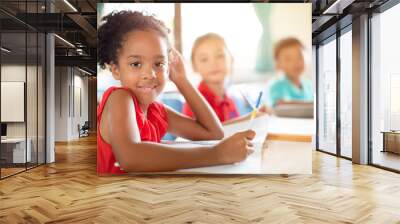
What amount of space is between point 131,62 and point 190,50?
0.98 metres

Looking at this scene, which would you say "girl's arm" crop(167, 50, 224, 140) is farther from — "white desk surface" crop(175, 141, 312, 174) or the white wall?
the white wall

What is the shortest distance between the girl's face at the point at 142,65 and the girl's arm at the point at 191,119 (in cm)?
20

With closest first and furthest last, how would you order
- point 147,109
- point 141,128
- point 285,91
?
point 141,128, point 147,109, point 285,91

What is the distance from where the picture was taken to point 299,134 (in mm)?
6543

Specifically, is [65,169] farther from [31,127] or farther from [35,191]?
[35,191]

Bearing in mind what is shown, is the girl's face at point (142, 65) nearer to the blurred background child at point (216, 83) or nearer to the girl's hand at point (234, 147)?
the blurred background child at point (216, 83)

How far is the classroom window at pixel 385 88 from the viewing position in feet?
23.3

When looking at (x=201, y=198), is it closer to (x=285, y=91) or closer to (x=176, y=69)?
(x=176, y=69)

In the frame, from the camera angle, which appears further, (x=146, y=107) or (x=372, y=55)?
(x=372, y=55)

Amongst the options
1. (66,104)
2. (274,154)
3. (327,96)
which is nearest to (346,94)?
(327,96)

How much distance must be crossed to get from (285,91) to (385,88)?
7.58 feet

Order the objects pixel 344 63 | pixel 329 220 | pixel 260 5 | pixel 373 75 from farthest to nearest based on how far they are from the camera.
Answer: pixel 344 63
pixel 373 75
pixel 260 5
pixel 329 220

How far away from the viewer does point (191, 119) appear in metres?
6.48

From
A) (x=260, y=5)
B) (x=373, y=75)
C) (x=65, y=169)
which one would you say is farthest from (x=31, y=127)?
(x=373, y=75)
